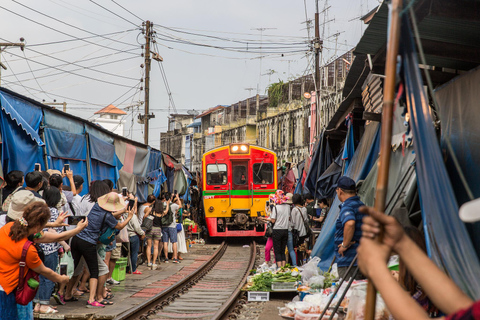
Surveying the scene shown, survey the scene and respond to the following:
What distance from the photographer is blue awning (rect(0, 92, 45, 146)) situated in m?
7.20

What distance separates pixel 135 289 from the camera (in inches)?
390

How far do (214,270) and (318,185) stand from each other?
375 centimetres

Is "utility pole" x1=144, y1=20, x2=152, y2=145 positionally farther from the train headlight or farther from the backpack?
the backpack

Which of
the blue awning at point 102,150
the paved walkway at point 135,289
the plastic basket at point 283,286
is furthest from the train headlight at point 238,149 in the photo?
the plastic basket at point 283,286

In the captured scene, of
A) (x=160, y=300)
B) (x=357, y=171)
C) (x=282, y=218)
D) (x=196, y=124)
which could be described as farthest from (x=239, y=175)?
(x=196, y=124)

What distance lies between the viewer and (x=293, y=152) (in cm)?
3700

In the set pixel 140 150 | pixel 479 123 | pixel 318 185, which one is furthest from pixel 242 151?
pixel 479 123

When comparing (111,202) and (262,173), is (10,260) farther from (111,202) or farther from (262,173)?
(262,173)

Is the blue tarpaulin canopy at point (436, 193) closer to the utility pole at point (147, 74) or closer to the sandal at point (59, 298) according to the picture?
the sandal at point (59, 298)

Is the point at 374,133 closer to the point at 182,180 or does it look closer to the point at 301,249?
the point at 301,249

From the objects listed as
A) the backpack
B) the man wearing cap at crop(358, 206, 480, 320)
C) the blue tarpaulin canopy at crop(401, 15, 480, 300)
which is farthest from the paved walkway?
the man wearing cap at crop(358, 206, 480, 320)

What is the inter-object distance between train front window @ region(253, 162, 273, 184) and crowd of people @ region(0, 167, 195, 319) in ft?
24.7

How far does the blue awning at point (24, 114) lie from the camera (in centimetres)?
720

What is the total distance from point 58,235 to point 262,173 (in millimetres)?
14313
